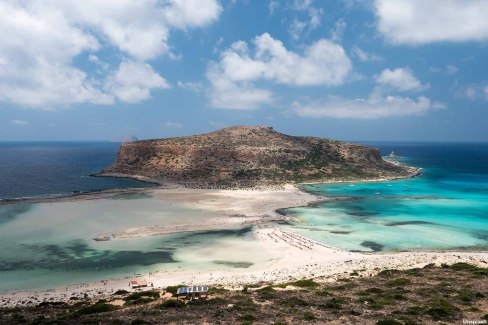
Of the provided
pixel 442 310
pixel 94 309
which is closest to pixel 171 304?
pixel 94 309

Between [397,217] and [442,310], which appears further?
[397,217]

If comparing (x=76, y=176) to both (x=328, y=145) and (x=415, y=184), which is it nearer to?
(x=328, y=145)

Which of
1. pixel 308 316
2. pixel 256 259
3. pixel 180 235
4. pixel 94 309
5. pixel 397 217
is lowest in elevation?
pixel 256 259

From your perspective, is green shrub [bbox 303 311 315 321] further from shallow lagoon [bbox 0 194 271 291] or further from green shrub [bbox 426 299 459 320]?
shallow lagoon [bbox 0 194 271 291]

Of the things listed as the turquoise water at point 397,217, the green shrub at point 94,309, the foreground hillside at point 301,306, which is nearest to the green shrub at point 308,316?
the foreground hillside at point 301,306

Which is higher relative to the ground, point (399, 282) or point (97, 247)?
point (399, 282)

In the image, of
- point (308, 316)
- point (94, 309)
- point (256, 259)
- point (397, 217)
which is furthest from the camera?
point (397, 217)

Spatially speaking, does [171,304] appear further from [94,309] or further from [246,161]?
[246,161]

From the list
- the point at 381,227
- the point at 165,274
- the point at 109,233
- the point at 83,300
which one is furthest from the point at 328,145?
the point at 83,300
